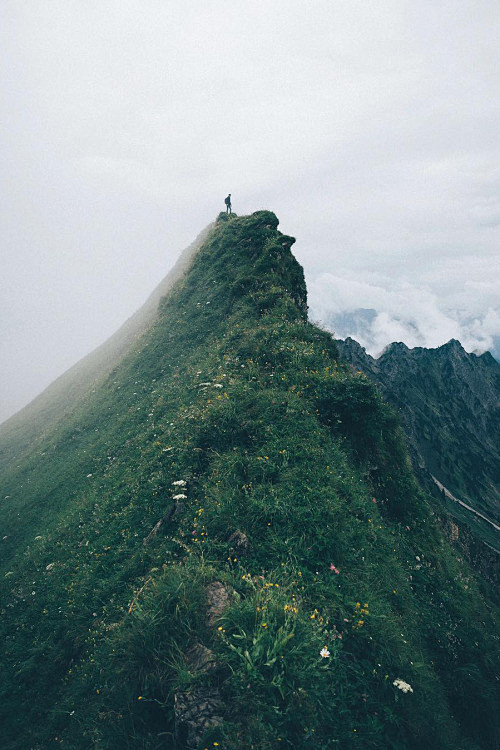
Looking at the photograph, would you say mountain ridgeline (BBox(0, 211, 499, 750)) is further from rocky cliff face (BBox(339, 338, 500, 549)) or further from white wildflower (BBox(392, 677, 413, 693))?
rocky cliff face (BBox(339, 338, 500, 549))

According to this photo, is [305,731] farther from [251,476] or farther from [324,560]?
[251,476]

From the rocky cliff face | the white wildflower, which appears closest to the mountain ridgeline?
the white wildflower

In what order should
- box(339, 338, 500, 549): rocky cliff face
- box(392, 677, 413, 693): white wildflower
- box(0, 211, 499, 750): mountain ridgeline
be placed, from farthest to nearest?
box(339, 338, 500, 549): rocky cliff face, box(392, 677, 413, 693): white wildflower, box(0, 211, 499, 750): mountain ridgeline

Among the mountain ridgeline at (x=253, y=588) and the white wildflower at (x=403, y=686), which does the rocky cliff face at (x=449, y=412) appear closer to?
the mountain ridgeline at (x=253, y=588)

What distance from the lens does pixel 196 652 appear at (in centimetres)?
474

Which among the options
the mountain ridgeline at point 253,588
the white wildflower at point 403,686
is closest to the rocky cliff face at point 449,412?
the mountain ridgeline at point 253,588

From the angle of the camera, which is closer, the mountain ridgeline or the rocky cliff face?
the mountain ridgeline

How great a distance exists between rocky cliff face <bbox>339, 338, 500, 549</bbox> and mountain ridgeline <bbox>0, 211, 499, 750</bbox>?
98.4 m

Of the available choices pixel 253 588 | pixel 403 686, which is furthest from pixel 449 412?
pixel 253 588

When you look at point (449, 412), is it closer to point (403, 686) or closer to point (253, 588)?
point (403, 686)

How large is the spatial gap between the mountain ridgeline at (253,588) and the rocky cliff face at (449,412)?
323 ft

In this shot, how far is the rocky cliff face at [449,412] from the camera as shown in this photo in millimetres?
128250

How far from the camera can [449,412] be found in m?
162

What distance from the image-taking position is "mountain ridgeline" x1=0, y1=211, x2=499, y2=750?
4.59m
